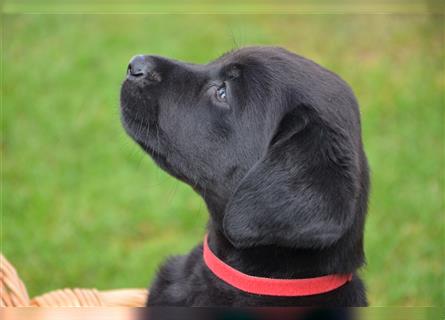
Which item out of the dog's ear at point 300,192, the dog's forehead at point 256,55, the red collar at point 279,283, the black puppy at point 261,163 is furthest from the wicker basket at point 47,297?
the dog's forehead at point 256,55

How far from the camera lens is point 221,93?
283cm

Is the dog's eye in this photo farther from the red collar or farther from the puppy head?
the red collar

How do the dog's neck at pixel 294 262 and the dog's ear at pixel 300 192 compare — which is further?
the dog's neck at pixel 294 262

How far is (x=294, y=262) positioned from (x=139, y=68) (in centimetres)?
91

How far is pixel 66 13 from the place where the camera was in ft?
21.2

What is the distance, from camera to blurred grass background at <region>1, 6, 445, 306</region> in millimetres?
4465

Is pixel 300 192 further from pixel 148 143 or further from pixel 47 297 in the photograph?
pixel 47 297

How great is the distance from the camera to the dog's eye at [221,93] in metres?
2.82

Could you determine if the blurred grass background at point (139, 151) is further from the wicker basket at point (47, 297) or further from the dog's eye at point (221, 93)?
the wicker basket at point (47, 297)

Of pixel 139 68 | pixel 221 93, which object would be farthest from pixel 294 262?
pixel 139 68

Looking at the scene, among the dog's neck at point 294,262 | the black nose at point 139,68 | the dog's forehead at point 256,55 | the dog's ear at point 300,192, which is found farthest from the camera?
the black nose at point 139,68

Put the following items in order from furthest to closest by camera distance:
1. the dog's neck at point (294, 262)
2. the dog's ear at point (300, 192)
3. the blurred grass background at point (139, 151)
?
the blurred grass background at point (139, 151)
the dog's neck at point (294, 262)
the dog's ear at point (300, 192)

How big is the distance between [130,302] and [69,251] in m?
1.34

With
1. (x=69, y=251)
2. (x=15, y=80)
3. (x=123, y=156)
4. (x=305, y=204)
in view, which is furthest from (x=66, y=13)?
(x=305, y=204)
